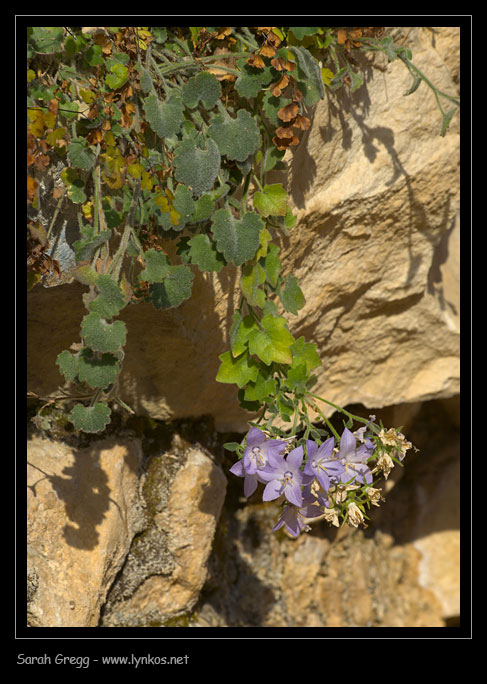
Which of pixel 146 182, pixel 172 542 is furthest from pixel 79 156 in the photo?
pixel 172 542

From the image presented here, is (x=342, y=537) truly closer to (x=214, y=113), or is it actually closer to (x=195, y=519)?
(x=195, y=519)

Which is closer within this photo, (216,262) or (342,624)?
(216,262)

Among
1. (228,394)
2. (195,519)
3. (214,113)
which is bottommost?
(195,519)

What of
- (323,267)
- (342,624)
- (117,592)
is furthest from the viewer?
(342,624)

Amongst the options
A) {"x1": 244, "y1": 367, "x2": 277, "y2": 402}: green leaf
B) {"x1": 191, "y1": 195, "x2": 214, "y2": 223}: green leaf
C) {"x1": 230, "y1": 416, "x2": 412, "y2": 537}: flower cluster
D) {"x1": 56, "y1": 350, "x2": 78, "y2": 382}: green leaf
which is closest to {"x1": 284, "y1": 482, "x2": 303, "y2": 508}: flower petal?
{"x1": 230, "y1": 416, "x2": 412, "y2": 537}: flower cluster

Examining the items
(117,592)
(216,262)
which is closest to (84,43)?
(216,262)

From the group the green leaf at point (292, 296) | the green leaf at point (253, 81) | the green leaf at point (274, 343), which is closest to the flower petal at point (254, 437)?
the green leaf at point (274, 343)

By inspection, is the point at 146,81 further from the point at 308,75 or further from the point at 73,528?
the point at 73,528

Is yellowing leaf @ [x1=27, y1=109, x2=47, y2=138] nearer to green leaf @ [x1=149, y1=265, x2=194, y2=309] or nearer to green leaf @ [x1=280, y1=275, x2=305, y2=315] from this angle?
green leaf @ [x1=149, y1=265, x2=194, y2=309]
